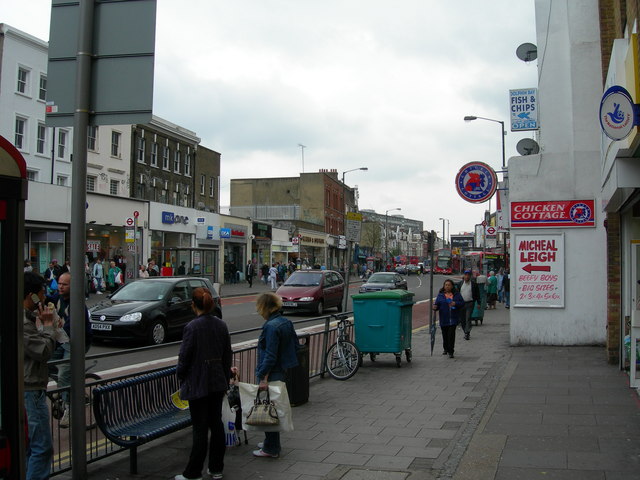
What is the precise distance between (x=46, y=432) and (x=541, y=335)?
1147cm

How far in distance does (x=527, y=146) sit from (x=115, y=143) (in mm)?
28825

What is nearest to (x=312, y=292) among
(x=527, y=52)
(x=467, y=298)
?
(x=467, y=298)

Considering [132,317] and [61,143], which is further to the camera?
[61,143]

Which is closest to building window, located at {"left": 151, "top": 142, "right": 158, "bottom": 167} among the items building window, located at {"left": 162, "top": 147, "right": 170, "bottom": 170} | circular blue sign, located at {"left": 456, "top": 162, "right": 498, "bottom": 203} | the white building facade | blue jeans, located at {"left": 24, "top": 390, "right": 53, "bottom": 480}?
building window, located at {"left": 162, "top": 147, "right": 170, "bottom": 170}

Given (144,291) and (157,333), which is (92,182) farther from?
(157,333)

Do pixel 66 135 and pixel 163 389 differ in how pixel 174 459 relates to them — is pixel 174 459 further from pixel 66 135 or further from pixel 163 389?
pixel 66 135

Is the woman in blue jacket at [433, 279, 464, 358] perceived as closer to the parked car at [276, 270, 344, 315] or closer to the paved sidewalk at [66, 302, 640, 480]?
the paved sidewalk at [66, 302, 640, 480]

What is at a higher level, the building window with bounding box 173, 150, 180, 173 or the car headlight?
the building window with bounding box 173, 150, 180, 173

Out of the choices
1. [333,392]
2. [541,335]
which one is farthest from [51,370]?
[541,335]

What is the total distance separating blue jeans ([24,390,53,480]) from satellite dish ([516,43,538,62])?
17.5 metres

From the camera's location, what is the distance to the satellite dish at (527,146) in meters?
17.4

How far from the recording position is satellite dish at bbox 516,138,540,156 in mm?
17438

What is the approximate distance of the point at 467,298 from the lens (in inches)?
682

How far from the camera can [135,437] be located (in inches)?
221
